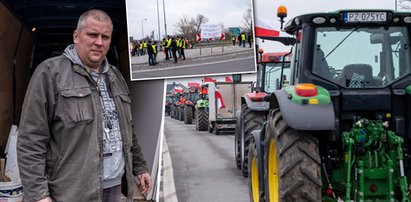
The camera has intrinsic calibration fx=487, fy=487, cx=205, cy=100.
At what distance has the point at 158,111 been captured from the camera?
5402 millimetres

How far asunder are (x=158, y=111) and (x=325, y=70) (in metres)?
1.86

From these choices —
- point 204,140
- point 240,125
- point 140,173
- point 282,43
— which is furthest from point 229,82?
point 140,173

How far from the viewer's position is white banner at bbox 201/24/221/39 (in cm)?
532

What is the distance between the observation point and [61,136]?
2775 millimetres

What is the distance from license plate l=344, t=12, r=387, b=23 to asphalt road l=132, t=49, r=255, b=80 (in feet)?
3.25

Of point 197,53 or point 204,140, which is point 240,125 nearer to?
point 197,53

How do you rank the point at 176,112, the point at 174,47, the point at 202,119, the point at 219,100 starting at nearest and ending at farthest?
the point at 174,47
the point at 219,100
the point at 202,119
the point at 176,112

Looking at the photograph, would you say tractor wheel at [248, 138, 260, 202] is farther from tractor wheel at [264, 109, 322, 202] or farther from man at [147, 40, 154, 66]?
man at [147, 40, 154, 66]

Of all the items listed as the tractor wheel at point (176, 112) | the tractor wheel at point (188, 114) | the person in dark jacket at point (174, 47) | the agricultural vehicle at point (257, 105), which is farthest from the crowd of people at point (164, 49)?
the tractor wheel at point (176, 112)

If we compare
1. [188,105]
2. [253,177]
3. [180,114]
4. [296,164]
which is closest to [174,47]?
[253,177]

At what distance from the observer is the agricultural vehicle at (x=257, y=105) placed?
8188 mm

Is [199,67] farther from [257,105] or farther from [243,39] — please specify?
[257,105]

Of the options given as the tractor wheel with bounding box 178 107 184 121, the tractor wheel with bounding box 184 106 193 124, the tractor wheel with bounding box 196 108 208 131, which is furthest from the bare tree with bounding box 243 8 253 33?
the tractor wheel with bounding box 178 107 184 121

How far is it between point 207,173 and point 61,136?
6456mm
